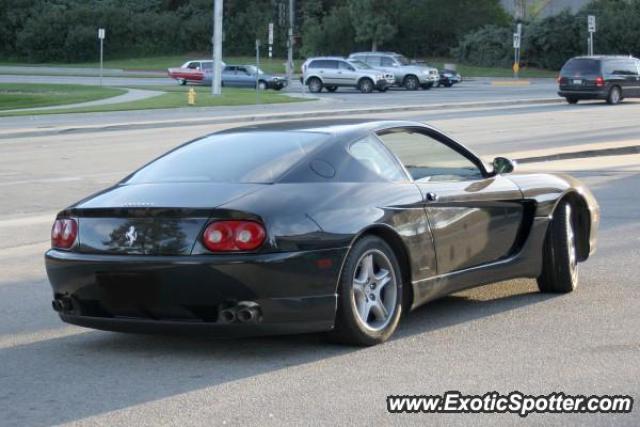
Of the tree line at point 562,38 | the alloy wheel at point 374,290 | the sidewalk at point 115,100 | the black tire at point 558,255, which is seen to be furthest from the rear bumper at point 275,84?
the alloy wheel at point 374,290

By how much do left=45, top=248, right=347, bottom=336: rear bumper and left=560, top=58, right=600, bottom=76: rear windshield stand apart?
3579cm

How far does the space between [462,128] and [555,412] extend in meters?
23.8

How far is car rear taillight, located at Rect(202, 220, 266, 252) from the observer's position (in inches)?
259

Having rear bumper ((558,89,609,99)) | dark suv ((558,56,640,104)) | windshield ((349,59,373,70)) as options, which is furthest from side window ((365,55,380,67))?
rear bumper ((558,89,609,99))

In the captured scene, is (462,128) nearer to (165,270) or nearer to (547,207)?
(547,207)

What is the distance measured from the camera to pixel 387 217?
282 inches

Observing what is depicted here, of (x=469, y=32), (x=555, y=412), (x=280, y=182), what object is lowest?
(x=555, y=412)

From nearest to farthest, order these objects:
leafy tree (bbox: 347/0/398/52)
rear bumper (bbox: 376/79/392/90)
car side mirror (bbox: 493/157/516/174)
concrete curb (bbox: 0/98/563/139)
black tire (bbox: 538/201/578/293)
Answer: car side mirror (bbox: 493/157/516/174), black tire (bbox: 538/201/578/293), concrete curb (bbox: 0/98/563/139), rear bumper (bbox: 376/79/392/90), leafy tree (bbox: 347/0/398/52)

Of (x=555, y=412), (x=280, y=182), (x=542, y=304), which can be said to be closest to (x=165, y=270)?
(x=280, y=182)

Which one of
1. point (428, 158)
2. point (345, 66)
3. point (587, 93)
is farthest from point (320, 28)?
point (428, 158)

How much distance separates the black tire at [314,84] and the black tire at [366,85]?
192 cm

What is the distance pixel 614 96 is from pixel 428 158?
34.8 metres

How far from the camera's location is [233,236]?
6.60 meters

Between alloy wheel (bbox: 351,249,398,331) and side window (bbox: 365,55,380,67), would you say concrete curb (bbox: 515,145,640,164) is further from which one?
side window (bbox: 365,55,380,67)
